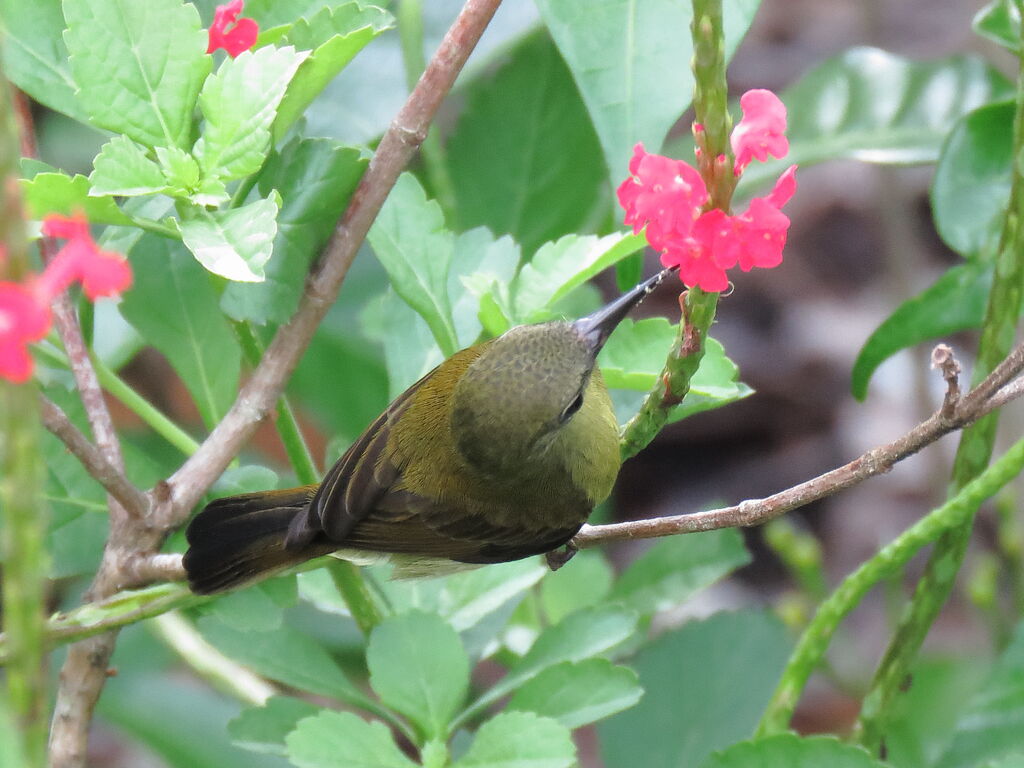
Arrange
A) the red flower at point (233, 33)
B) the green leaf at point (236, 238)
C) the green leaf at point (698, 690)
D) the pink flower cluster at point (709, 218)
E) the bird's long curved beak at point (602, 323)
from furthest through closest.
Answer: the green leaf at point (698, 690), the bird's long curved beak at point (602, 323), the red flower at point (233, 33), the green leaf at point (236, 238), the pink flower cluster at point (709, 218)

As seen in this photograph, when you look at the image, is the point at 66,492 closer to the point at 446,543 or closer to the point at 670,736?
the point at 446,543

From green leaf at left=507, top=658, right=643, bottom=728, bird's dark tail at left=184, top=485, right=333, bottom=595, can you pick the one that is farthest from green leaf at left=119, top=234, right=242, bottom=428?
green leaf at left=507, top=658, right=643, bottom=728

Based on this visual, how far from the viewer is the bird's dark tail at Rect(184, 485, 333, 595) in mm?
1177

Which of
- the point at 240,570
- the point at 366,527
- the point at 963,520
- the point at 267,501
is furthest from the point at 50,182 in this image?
the point at 963,520

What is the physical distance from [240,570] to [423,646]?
22 centimetres

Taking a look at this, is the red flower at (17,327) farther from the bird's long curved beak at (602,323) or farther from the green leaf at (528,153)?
the green leaf at (528,153)

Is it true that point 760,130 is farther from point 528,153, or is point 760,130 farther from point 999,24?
point 528,153

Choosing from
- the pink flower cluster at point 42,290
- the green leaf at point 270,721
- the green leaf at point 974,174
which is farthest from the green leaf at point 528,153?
the pink flower cluster at point 42,290

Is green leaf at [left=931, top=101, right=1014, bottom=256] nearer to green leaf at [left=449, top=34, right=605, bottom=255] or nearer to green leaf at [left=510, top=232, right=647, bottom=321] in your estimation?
green leaf at [left=510, top=232, right=647, bottom=321]

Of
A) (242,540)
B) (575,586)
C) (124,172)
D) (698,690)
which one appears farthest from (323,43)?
(698,690)

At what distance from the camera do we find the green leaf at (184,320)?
1422 mm

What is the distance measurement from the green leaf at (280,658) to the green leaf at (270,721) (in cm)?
3

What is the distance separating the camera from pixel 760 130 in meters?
0.88

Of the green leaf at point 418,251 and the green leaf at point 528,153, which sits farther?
the green leaf at point 528,153
